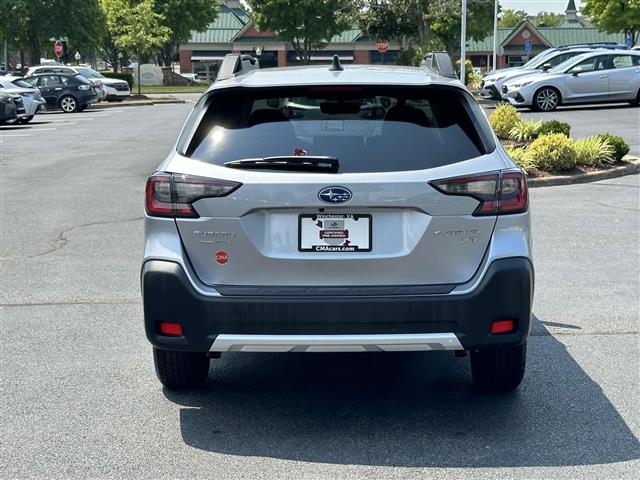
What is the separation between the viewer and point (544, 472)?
170 inches

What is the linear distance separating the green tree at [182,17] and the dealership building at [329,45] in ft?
14.7

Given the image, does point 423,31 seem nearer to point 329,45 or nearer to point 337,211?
point 337,211

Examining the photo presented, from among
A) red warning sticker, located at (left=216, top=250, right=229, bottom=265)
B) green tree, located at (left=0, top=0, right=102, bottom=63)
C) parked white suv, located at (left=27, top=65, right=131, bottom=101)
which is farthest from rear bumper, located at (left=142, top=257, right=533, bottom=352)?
green tree, located at (left=0, top=0, right=102, bottom=63)

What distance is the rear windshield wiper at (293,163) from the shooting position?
4.56m

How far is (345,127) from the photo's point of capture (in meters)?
4.75

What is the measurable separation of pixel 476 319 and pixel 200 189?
141 centimetres

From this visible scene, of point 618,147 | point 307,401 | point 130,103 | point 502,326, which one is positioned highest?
point 502,326

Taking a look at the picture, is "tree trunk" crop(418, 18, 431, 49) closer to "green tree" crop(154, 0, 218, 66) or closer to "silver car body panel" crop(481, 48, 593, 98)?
"silver car body panel" crop(481, 48, 593, 98)

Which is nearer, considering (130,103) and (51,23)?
(130,103)

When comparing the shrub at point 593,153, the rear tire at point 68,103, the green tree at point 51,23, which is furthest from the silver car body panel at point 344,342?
the green tree at point 51,23

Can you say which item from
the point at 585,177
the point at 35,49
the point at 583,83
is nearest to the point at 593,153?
the point at 585,177

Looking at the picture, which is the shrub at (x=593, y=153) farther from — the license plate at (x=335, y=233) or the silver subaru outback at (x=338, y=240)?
the license plate at (x=335, y=233)

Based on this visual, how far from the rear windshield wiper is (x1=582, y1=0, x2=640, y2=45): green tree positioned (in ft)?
Result: 194

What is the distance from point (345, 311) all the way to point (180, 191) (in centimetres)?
96
